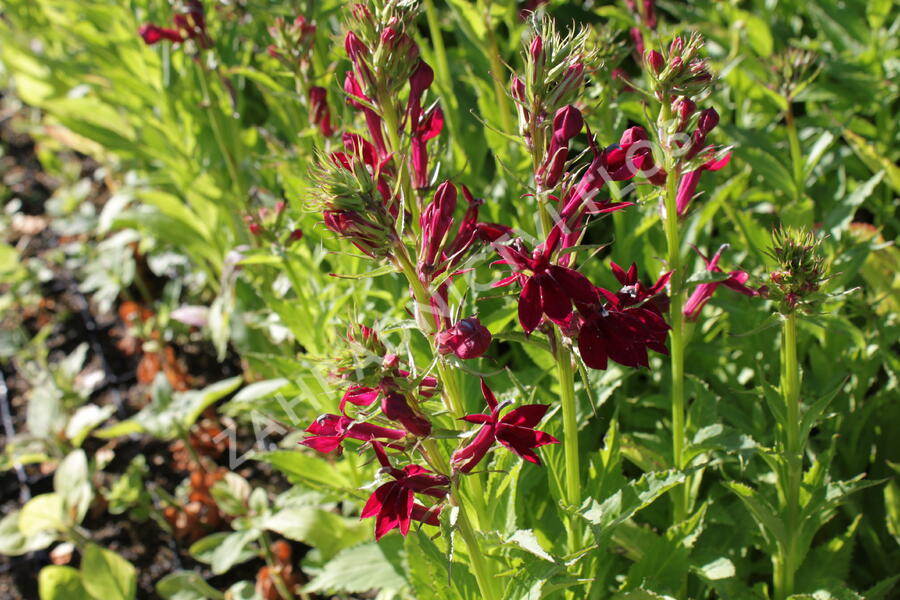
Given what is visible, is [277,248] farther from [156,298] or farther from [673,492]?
[156,298]

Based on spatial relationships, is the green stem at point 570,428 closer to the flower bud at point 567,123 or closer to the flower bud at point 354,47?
the flower bud at point 567,123

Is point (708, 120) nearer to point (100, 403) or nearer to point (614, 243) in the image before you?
point (614, 243)

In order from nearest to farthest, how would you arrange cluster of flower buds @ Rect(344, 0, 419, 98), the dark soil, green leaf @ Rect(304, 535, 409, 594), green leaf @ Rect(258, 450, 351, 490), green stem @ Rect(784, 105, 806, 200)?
1. cluster of flower buds @ Rect(344, 0, 419, 98)
2. green leaf @ Rect(304, 535, 409, 594)
3. green leaf @ Rect(258, 450, 351, 490)
4. green stem @ Rect(784, 105, 806, 200)
5. the dark soil

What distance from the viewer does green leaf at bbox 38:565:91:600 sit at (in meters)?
1.89

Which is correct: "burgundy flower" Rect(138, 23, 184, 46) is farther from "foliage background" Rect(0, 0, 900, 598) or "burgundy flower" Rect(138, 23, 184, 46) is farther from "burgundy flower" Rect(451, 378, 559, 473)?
"burgundy flower" Rect(451, 378, 559, 473)

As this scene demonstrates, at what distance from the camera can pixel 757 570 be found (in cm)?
151

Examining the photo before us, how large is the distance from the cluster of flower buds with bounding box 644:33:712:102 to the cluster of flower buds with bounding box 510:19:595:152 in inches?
4.5

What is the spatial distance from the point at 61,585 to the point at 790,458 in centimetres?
168

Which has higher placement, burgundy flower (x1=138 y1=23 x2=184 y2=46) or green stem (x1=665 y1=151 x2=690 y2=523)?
burgundy flower (x1=138 y1=23 x2=184 y2=46)

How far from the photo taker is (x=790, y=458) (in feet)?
3.77

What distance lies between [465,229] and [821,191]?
1486 millimetres

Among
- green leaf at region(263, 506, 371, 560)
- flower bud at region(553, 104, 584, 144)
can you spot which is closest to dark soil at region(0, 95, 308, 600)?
green leaf at region(263, 506, 371, 560)

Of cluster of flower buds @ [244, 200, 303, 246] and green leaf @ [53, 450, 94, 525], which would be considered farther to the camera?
green leaf @ [53, 450, 94, 525]

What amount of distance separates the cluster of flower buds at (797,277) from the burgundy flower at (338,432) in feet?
1.64
